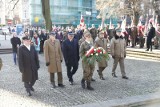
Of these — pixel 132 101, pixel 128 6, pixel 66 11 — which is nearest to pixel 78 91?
pixel 132 101

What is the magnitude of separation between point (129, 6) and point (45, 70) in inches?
808

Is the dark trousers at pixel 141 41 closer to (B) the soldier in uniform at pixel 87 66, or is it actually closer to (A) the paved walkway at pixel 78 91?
(A) the paved walkway at pixel 78 91

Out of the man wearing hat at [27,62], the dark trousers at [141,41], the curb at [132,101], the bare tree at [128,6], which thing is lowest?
the curb at [132,101]

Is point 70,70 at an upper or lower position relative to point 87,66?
lower

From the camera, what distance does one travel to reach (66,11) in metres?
68.2

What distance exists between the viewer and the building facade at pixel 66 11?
62609 mm

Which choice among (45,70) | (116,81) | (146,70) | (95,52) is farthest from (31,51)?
(146,70)

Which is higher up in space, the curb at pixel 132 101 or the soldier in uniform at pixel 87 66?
the soldier in uniform at pixel 87 66

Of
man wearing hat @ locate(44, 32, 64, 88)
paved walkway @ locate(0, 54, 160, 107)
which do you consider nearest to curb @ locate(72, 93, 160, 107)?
paved walkway @ locate(0, 54, 160, 107)

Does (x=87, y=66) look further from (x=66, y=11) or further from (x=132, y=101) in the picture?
(x=66, y=11)

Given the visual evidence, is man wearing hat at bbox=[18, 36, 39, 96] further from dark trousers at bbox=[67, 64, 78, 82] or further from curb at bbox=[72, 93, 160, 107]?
curb at bbox=[72, 93, 160, 107]

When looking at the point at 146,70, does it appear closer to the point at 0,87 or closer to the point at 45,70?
the point at 45,70

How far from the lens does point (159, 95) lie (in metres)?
8.40

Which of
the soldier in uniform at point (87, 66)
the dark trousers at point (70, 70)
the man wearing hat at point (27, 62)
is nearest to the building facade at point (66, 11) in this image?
the dark trousers at point (70, 70)
